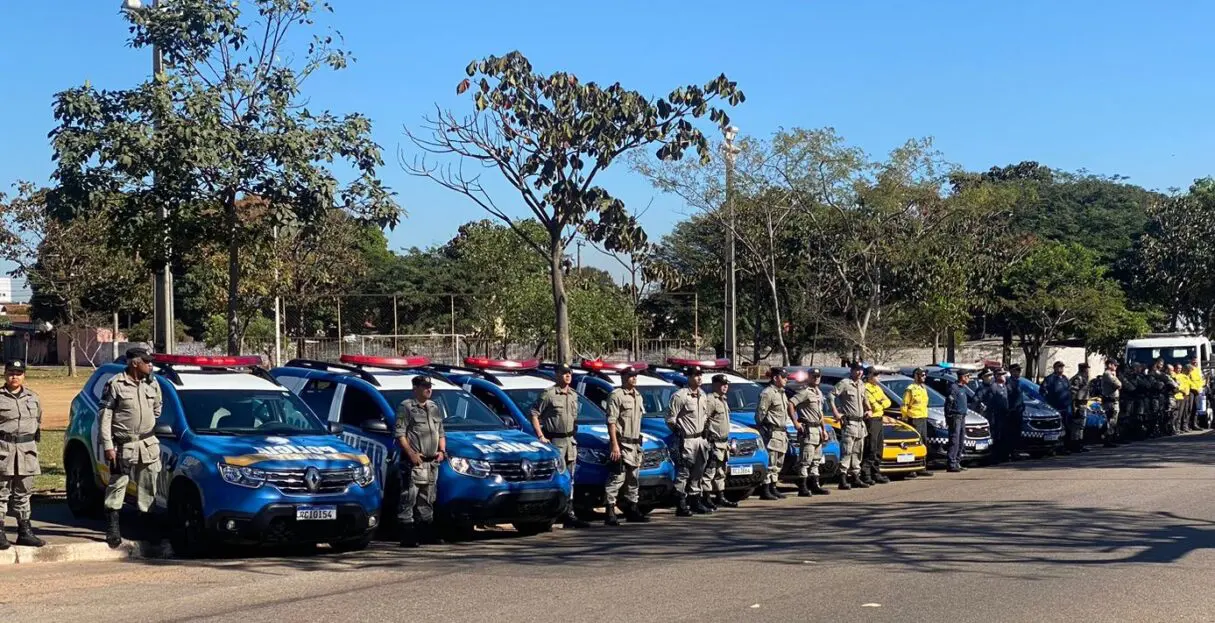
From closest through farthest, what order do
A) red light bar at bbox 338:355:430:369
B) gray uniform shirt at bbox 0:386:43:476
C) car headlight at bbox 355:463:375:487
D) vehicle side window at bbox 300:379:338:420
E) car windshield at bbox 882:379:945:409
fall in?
1. gray uniform shirt at bbox 0:386:43:476
2. car headlight at bbox 355:463:375:487
3. vehicle side window at bbox 300:379:338:420
4. red light bar at bbox 338:355:430:369
5. car windshield at bbox 882:379:945:409

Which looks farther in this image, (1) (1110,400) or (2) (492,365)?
(1) (1110,400)

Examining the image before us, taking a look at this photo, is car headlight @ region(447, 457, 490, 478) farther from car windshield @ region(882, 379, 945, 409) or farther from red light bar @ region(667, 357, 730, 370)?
car windshield @ region(882, 379, 945, 409)

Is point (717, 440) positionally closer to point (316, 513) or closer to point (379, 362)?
point (379, 362)

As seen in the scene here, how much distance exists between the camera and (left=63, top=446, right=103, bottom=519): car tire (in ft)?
44.6

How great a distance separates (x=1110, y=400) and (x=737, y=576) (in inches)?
781

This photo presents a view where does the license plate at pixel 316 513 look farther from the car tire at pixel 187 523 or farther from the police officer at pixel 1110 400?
the police officer at pixel 1110 400

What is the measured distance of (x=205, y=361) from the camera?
13500 millimetres

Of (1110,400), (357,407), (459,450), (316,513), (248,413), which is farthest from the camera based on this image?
(1110,400)

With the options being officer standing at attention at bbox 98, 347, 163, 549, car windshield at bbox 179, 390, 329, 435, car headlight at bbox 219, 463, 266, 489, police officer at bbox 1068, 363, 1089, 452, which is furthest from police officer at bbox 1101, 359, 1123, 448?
officer standing at attention at bbox 98, 347, 163, 549

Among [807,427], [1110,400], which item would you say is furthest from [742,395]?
[1110,400]

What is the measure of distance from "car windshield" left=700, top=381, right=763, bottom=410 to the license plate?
7.81 meters

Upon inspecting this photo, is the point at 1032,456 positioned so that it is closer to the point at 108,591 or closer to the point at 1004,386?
the point at 1004,386

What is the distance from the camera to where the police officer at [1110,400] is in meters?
27.6

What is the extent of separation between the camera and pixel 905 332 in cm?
→ 4581
